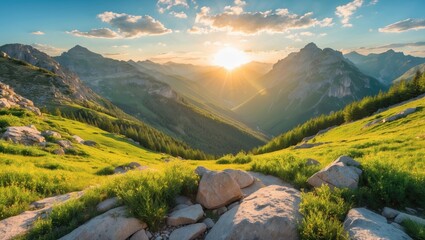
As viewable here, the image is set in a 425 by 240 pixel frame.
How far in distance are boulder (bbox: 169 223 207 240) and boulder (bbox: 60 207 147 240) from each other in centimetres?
134

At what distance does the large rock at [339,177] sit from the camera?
471 inches

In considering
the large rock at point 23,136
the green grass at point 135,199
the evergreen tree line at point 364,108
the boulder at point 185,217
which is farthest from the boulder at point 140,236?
the evergreen tree line at point 364,108

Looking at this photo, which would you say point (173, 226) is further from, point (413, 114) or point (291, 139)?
point (291, 139)

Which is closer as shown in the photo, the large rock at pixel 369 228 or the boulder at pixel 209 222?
the large rock at pixel 369 228

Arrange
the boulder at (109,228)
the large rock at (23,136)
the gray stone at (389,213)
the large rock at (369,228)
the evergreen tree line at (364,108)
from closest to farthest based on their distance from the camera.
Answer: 1. the large rock at (369,228)
2. the boulder at (109,228)
3. the gray stone at (389,213)
4. the large rock at (23,136)
5. the evergreen tree line at (364,108)

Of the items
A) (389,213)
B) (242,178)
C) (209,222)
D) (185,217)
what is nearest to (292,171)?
(242,178)

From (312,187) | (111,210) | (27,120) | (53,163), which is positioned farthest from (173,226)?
(27,120)

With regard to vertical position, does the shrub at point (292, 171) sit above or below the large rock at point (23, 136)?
above

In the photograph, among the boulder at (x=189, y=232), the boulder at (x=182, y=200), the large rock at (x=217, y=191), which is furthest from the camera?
the boulder at (x=182, y=200)

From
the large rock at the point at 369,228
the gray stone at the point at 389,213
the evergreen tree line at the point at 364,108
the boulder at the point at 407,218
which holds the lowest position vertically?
the evergreen tree line at the point at 364,108

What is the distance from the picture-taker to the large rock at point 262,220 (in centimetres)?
870

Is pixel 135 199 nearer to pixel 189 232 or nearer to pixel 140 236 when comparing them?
pixel 140 236

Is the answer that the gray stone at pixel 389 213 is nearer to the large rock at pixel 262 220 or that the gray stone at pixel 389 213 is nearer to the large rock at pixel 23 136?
the large rock at pixel 262 220

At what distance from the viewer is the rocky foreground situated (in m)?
8.73
